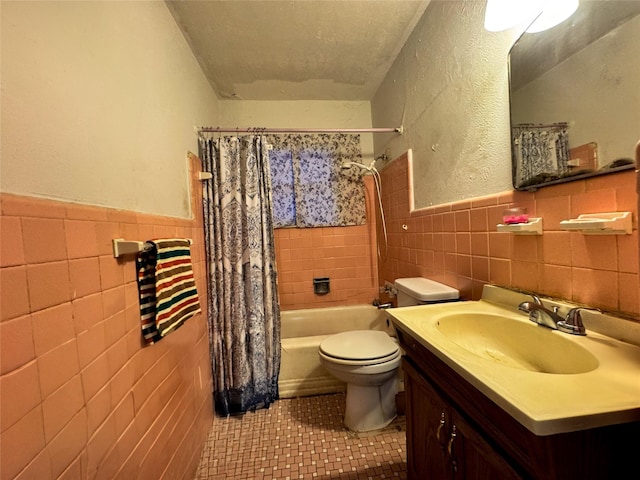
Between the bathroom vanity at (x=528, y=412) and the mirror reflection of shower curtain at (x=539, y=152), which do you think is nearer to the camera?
the bathroom vanity at (x=528, y=412)

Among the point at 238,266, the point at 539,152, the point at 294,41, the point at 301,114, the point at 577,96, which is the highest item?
the point at 294,41

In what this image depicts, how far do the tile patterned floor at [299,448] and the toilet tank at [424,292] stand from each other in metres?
0.77

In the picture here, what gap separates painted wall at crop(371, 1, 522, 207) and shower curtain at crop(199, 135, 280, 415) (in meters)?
1.03

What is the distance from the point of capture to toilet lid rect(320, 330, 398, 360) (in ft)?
5.01

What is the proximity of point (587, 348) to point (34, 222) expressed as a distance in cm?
128

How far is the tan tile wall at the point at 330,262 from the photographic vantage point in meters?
2.57

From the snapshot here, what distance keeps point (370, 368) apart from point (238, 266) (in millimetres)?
1022

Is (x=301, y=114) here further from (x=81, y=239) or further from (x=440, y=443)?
(x=440, y=443)

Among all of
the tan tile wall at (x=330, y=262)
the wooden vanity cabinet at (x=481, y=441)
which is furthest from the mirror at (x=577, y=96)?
the tan tile wall at (x=330, y=262)

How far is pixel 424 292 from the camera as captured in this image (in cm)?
137

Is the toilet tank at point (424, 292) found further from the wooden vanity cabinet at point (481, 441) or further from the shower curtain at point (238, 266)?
the shower curtain at point (238, 266)

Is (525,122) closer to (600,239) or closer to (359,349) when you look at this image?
(600,239)

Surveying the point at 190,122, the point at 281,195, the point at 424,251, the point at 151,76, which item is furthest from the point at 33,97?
the point at 281,195

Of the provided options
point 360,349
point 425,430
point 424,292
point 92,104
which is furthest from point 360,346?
point 92,104
